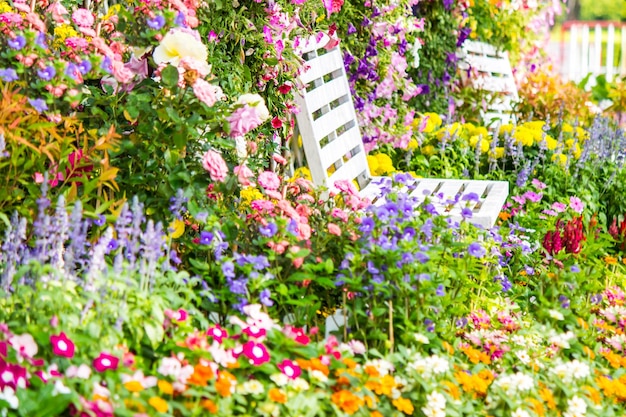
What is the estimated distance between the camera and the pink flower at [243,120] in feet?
8.73

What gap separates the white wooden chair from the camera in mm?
3629

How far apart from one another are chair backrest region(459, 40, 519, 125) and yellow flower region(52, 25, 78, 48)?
3812 mm

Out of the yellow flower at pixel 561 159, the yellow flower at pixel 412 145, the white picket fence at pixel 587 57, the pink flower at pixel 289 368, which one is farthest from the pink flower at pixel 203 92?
the white picket fence at pixel 587 57

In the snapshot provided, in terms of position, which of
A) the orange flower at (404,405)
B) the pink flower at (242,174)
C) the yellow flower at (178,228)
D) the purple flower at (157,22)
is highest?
the purple flower at (157,22)

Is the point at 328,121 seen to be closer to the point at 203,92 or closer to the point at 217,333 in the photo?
the point at 203,92

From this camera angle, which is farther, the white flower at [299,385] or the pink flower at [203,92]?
the pink flower at [203,92]

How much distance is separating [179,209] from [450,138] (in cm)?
253

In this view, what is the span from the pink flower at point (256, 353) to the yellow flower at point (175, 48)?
2.89 ft

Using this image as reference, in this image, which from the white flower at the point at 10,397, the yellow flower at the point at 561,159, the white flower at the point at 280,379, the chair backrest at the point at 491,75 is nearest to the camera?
the white flower at the point at 10,397

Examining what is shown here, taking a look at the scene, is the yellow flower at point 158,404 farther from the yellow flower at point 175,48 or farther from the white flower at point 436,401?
the yellow flower at point 175,48

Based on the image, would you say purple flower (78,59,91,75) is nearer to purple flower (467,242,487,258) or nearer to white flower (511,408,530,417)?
purple flower (467,242,487,258)

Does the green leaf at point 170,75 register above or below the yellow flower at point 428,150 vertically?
above

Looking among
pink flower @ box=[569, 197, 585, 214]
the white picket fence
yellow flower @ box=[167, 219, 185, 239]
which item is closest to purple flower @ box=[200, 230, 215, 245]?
yellow flower @ box=[167, 219, 185, 239]

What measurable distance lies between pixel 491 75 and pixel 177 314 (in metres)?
4.98
